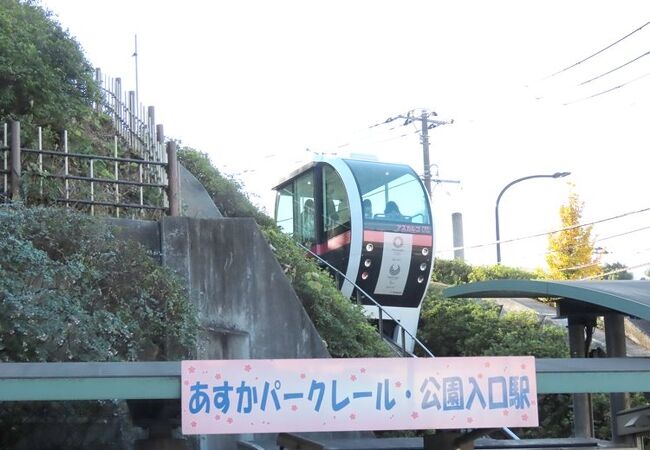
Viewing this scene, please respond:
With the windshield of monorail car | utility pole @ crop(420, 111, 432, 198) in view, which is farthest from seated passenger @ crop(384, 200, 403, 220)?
utility pole @ crop(420, 111, 432, 198)

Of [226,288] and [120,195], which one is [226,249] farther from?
[120,195]

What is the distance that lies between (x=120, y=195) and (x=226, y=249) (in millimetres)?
2351

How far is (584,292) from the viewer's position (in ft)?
18.3

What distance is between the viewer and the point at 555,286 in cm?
592

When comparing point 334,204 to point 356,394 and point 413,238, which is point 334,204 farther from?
point 356,394

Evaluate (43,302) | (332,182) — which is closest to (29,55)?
(43,302)

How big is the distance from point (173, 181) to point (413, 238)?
6.62m

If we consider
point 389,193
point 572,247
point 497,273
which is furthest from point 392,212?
point 572,247

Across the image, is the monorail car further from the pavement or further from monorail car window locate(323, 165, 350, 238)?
the pavement

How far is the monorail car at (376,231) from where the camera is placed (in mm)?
14883

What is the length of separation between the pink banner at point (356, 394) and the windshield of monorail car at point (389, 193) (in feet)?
35.0

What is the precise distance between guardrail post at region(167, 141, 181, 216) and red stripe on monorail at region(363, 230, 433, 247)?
18.4 ft

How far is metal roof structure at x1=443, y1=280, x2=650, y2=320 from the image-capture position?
520 cm

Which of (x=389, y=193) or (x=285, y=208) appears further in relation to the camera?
(x=285, y=208)
